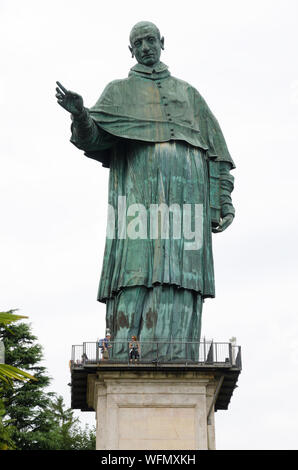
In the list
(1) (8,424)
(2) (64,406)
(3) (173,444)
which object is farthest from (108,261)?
(2) (64,406)

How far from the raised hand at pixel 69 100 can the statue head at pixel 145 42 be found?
3.44 metres

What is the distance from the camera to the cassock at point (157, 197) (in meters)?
35.3

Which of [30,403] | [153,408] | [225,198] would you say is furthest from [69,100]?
[30,403]

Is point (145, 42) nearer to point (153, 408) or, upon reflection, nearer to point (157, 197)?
point (157, 197)

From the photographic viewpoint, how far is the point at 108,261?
36344 mm

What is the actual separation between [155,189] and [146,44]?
4008mm

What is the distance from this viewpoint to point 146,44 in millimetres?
37844

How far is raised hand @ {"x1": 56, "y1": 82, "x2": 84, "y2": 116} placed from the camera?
3472cm

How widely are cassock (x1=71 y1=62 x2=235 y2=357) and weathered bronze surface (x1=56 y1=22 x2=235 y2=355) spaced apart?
0.08ft

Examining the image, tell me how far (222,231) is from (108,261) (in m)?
3.09
